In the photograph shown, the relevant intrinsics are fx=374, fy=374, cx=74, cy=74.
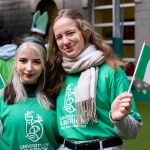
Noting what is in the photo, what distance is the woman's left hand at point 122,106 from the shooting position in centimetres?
191

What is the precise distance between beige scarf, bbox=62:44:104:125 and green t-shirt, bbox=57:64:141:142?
0.04 m

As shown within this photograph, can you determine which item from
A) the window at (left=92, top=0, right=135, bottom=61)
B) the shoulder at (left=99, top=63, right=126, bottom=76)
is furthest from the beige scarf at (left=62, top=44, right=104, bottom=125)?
the window at (left=92, top=0, right=135, bottom=61)

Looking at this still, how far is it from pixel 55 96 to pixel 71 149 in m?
0.41

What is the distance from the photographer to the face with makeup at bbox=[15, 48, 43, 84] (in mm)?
2451

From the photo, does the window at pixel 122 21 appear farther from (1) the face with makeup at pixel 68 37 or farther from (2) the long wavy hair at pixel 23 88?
(1) the face with makeup at pixel 68 37

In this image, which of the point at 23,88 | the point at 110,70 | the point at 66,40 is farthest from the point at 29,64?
the point at 110,70

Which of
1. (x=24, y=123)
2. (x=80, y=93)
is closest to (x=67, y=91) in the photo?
(x=80, y=93)

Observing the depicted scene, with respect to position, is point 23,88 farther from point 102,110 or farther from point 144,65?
point 144,65

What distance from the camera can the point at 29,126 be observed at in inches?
94.3

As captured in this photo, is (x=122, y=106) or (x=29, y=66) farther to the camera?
(x=29, y=66)

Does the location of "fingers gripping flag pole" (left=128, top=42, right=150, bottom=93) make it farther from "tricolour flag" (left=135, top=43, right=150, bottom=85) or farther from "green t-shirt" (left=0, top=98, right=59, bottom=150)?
"green t-shirt" (left=0, top=98, right=59, bottom=150)

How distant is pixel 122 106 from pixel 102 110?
1.05ft

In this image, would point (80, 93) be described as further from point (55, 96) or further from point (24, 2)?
point (24, 2)

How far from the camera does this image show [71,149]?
2.26m
